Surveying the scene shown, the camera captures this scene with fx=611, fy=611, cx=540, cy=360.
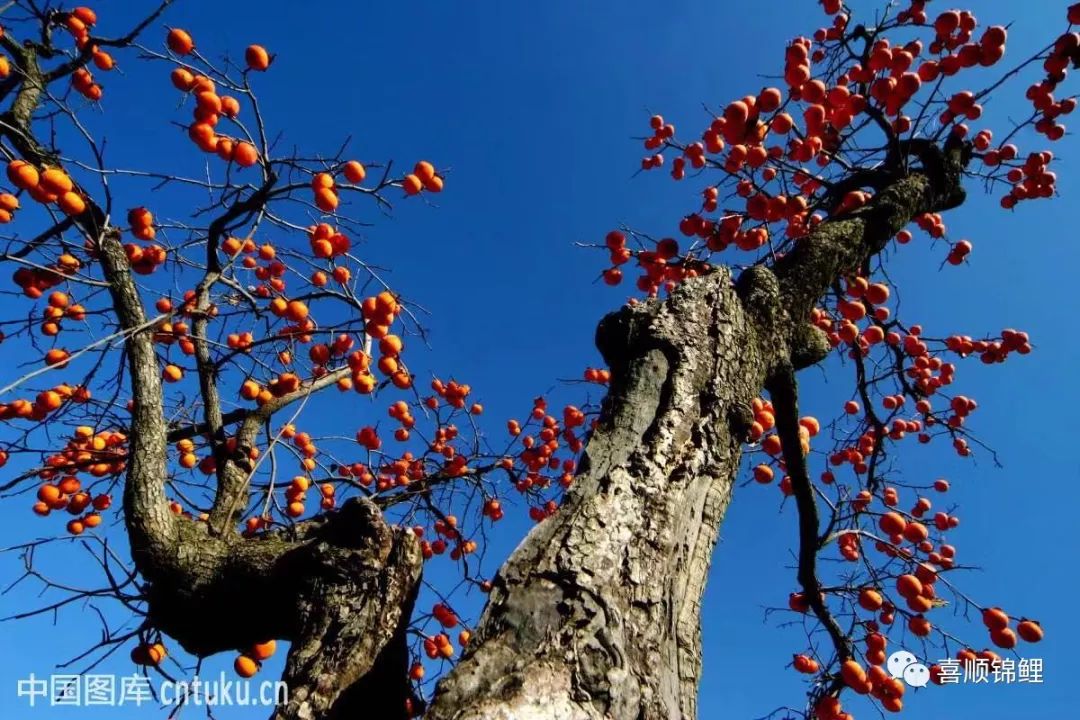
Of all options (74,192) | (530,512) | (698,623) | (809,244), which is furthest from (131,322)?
(530,512)

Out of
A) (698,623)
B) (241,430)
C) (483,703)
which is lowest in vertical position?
(483,703)

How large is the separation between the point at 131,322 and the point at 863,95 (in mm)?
3888

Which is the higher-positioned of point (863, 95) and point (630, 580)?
point (863, 95)

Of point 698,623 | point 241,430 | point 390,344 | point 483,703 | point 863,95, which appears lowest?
point 483,703

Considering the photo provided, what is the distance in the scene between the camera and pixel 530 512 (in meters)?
4.86

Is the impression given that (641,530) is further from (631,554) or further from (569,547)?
(569,547)

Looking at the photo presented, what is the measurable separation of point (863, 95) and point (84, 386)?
4.41m

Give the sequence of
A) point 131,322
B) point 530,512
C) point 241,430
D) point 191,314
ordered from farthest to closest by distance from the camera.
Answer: point 530,512 → point 241,430 → point 191,314 → point 131,322

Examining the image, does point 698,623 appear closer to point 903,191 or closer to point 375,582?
point 375,582

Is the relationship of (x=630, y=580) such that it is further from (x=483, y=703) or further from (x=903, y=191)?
(x=903, y=191)

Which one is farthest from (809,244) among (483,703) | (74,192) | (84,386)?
(84,386)

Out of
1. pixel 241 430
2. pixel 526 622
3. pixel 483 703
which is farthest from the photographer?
pixel 241 430

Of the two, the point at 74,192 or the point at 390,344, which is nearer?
the point at 74,192

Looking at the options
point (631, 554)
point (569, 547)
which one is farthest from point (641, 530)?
point (569, 547)
